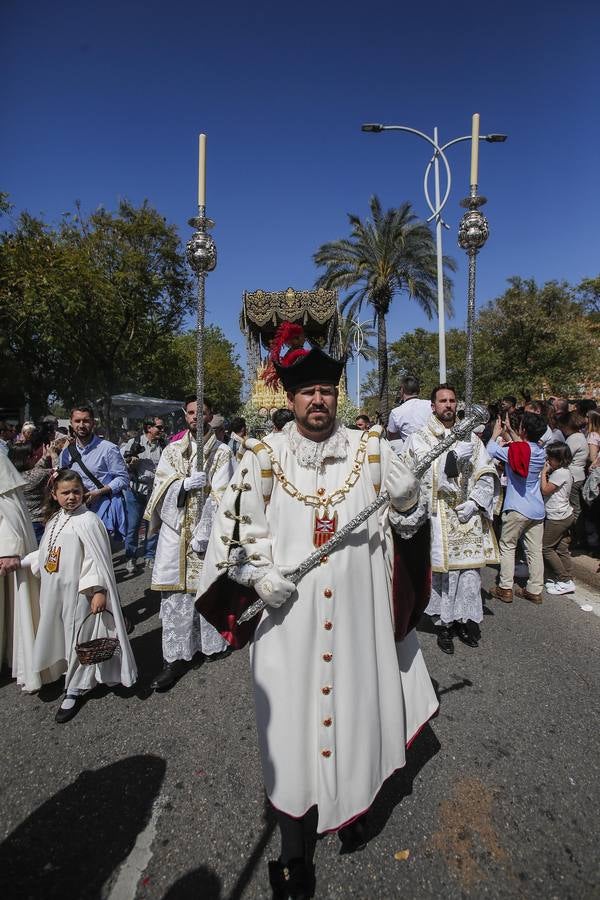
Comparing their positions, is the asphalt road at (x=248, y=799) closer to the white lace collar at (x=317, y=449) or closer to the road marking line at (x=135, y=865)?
the road marking line at (x=135, y=865)

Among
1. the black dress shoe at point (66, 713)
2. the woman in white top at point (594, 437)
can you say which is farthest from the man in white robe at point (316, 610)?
the woman in white top at point (594, 437)

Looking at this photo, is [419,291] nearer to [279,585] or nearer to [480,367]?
[480,367]

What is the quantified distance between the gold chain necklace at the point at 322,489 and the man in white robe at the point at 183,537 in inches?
67.4

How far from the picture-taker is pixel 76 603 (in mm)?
3396

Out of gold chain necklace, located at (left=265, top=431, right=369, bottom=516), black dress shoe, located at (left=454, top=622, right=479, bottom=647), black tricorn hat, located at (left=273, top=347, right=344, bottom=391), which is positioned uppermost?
black tricorn hat, located at (left=273, top=347, right=344, bottom=391)

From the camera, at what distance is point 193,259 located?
12.7ft

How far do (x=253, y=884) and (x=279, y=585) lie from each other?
140 centimetres

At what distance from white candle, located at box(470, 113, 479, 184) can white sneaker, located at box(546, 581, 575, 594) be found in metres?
4.69

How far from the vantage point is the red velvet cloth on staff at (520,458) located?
213 inches

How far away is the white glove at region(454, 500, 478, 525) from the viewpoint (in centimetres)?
419

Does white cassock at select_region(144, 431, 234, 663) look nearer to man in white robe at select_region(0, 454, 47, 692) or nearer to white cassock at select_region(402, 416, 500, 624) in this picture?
man in white robe at select_region(0, 454, 47, 692)

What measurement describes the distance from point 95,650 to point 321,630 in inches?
71.1

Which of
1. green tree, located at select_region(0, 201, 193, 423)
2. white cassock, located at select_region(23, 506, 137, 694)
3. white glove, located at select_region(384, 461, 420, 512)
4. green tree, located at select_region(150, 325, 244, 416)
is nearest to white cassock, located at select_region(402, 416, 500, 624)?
white glove, located at select_region(384, 461, 420, 512)

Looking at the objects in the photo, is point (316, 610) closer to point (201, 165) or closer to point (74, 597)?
point (74, 597)
